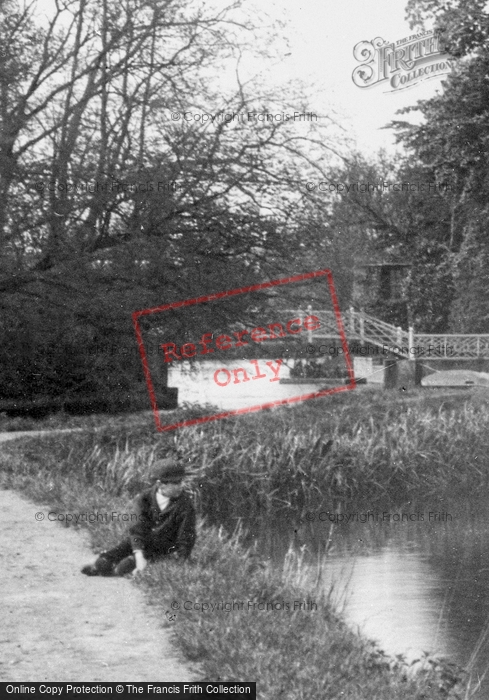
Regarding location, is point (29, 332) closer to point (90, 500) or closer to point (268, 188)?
point (90, 500)

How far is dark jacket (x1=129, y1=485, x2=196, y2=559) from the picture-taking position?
278 inches

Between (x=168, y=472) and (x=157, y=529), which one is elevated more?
(x=168, y=472)

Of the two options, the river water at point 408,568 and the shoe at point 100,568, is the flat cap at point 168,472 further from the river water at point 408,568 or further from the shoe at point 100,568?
the river water at point 408,568

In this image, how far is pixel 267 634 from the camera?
5.93 m

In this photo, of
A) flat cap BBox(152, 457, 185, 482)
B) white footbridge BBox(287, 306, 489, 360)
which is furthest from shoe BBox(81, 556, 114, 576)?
white footbridge BBox(287, 306, 489, 360)

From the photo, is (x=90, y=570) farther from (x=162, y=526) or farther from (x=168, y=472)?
(x=168, y=472)

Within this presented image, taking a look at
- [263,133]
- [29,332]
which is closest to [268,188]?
[263,133]

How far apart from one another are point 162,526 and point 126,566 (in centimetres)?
39

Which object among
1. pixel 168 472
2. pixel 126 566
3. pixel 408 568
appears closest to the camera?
pixel 168 472

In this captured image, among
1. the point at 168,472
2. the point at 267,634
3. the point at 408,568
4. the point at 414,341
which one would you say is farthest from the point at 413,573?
the point at 414,341

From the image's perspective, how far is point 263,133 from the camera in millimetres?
13227

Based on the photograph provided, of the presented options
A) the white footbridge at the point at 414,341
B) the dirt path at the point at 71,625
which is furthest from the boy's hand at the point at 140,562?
the white footbridge at the point at 414,341

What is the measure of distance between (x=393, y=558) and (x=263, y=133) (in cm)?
543

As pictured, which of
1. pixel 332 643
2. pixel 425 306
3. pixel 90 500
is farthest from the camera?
pixel 425 306
